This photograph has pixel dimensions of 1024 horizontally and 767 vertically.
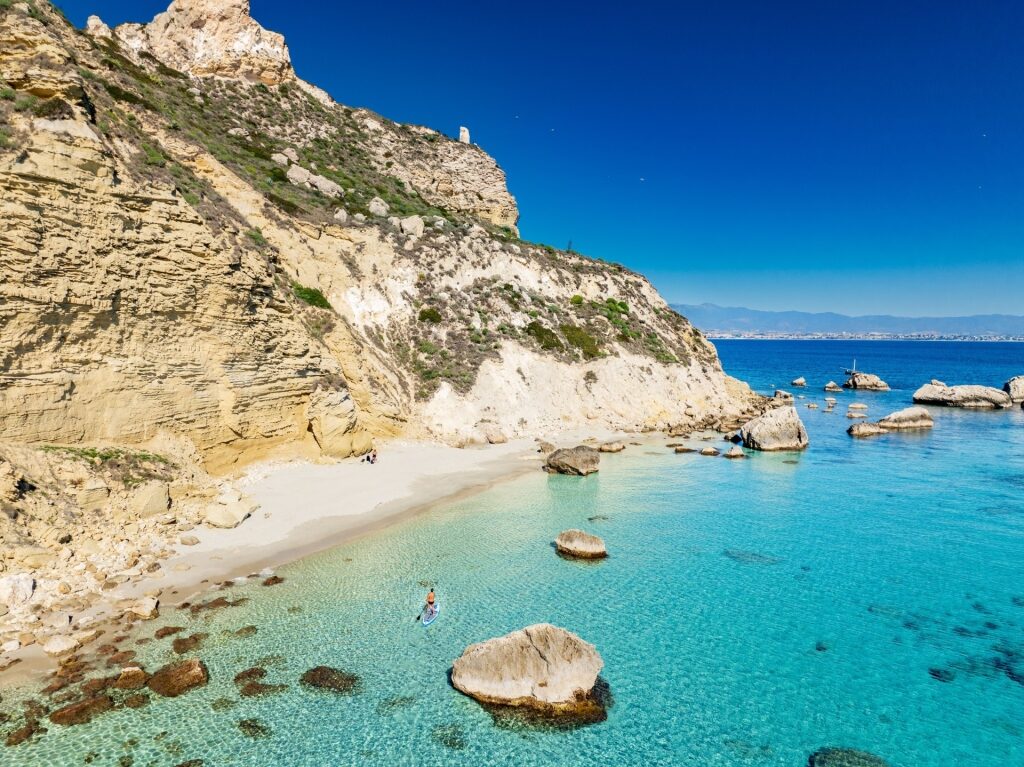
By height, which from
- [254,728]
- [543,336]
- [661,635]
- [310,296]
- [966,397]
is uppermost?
[310,296]

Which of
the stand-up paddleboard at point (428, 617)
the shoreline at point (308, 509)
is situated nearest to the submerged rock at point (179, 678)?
the shoreline at point (308, 509)

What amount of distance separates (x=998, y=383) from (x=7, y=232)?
412 ft

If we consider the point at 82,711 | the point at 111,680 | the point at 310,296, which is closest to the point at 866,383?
the point at 310,296

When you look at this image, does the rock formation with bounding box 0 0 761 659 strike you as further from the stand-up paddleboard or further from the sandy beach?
the stand-up paddleboard

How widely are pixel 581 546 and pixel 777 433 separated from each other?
85.7ft

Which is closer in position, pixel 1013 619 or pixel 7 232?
pixel 1013 619

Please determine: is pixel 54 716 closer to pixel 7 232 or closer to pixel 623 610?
pixel 623 610

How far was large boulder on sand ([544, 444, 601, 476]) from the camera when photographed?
3247 centimetres

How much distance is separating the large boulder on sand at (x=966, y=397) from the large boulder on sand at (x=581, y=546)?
6544 centimetres

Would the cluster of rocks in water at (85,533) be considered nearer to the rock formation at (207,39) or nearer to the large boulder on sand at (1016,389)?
the rock formation at (207,39)

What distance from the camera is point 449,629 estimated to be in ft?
51.0

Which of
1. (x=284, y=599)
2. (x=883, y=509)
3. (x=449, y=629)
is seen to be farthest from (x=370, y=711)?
(x=883, y=509)

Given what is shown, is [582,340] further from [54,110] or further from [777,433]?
[54,110]

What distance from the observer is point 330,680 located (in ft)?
43.0
